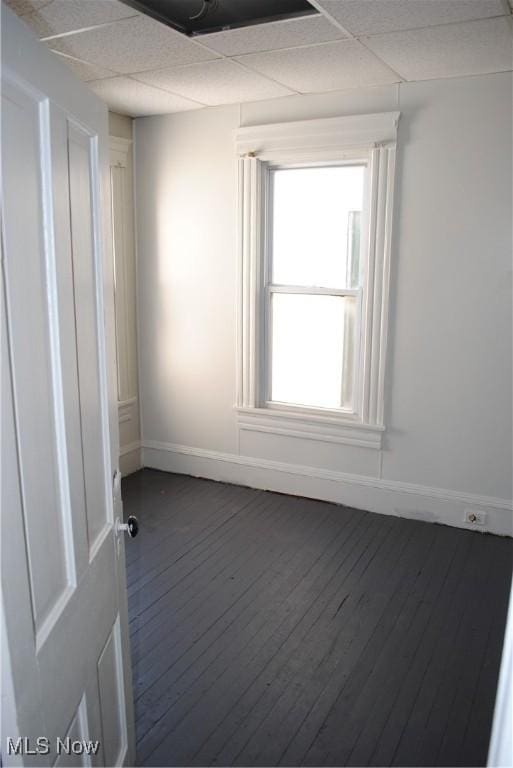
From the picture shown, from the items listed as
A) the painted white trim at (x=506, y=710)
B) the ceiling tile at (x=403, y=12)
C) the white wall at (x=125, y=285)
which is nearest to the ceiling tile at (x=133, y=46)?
the ceiling tile at (x=403, y=12)

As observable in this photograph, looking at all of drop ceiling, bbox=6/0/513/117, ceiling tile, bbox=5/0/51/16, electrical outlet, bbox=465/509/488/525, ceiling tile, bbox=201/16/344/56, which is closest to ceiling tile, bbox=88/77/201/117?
drop ceiling, bbox=6/0/513/117

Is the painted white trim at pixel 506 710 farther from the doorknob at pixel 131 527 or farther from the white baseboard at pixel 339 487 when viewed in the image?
the white baseboard at pixel 339 487

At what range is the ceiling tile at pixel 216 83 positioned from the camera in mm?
3137

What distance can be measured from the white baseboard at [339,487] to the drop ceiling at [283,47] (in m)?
2.44

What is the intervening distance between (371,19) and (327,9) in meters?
0.22

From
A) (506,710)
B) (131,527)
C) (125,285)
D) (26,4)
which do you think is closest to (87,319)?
(131,527)

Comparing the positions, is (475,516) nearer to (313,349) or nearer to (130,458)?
(313,349)

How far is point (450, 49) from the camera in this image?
2.82m

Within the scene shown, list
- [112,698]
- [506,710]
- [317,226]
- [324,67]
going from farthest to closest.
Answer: [317,226] → [324,67] → [112,698] → [506,710]

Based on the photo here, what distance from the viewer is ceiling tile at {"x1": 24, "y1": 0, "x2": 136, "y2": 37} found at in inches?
89.1

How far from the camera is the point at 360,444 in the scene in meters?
3.96

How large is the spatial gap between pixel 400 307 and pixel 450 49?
4.65 feet

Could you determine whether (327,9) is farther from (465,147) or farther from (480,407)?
(480,407)

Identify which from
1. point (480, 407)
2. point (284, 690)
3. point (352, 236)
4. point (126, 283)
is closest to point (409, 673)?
point (284, 690)
